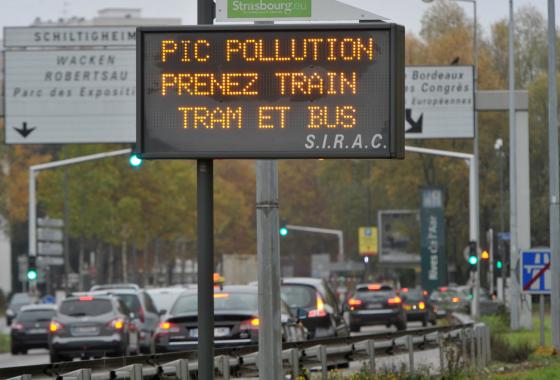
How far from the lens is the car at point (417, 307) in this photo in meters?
52.8

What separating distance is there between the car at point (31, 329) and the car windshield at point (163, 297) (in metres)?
4.52

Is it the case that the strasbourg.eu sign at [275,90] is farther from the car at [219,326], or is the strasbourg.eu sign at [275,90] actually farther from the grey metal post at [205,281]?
the car at [219,326]

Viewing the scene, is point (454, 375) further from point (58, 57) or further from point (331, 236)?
point (331, 236)

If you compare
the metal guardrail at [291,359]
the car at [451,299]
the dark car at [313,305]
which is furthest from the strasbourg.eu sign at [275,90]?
the car at [451,299]

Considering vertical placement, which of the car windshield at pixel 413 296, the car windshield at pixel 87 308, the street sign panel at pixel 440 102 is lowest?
the car windshield at pixel 413 296

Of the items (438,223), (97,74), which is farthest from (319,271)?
(97,74)

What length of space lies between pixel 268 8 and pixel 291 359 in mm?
8484

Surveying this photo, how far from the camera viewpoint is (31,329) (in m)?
41.6

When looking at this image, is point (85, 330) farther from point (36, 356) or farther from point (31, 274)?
point (31, 274)

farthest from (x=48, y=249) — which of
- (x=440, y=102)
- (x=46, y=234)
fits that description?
(x=440, y=102)

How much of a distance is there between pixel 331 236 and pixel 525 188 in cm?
9053

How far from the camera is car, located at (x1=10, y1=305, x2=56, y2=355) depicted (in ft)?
135

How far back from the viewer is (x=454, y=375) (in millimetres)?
19781

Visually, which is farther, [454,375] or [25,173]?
[25,173]
